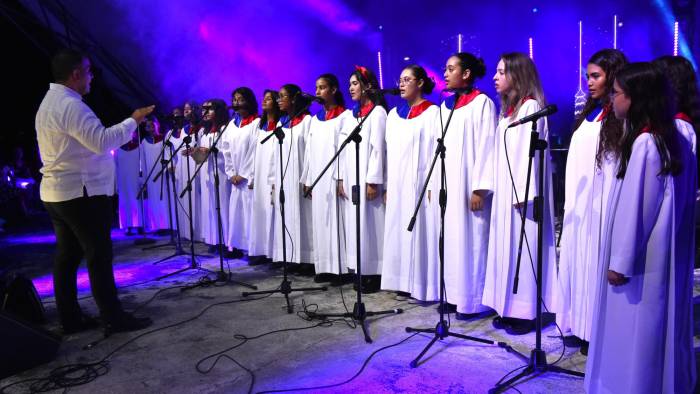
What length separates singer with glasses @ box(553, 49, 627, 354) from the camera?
3209 mm

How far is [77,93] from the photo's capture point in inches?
154

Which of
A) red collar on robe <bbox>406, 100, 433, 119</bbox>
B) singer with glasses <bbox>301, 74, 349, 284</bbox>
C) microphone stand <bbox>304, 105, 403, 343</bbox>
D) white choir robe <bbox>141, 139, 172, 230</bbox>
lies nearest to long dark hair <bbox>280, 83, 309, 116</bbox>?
singer with glasses <bbox>301, 74, 349, 284</bbox>

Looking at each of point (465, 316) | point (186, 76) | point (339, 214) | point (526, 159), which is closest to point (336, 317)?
point (465, 316)

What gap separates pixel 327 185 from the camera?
5.63 metres

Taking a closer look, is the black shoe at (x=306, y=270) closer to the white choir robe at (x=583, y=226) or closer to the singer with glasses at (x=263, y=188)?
the singer with glasses at (x=263, y=188)

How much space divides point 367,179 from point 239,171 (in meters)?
2.59

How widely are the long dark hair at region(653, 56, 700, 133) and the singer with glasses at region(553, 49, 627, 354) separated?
306mm

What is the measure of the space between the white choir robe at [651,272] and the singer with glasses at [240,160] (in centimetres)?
511

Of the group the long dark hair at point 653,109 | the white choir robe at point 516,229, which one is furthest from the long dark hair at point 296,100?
the long dark hair at point 653,109

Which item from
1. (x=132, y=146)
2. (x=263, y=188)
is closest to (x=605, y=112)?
(x=263, y=188)

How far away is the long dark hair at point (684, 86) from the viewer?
3.04 m

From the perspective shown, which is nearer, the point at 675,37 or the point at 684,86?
the point at 684,86

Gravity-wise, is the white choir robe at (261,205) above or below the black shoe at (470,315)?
above

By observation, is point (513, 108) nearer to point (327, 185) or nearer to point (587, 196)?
point (587, 196)
